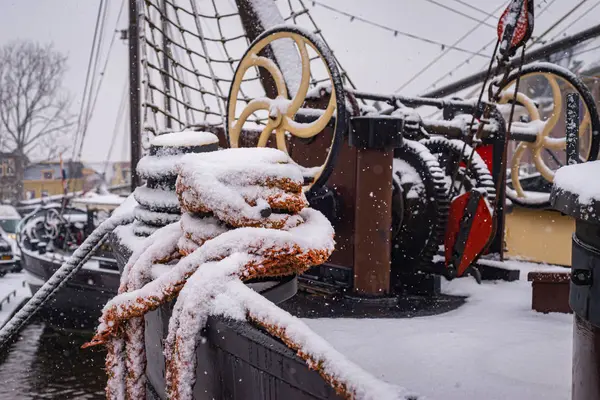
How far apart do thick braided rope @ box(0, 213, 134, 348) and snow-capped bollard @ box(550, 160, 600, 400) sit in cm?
310

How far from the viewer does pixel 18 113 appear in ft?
92.9

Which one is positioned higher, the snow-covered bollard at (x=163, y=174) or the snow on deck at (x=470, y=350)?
the snow-covered bollard at (x=163, y=174)

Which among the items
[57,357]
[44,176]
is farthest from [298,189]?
[44,176]

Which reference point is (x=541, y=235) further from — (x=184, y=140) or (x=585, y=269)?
(x=585, y=269)

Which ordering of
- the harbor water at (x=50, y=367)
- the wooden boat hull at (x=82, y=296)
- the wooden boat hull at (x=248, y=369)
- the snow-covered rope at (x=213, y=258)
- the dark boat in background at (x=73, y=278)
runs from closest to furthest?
the wooden boat hull at (x=248, y=369)
the snow-covered rope at (x=213, y=258)
the harbor water at (x=50, y=367)
the wooden boat hull at (x=82, y=296)
the dark boat in background at (x=73, y=278)

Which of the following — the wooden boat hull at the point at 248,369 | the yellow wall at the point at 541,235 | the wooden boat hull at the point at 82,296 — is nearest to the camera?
the wooden boat hull at the point at 248,369

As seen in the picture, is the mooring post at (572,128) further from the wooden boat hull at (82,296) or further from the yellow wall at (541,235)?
the wooden boat hull at (82,296)

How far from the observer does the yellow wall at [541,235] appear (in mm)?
7930

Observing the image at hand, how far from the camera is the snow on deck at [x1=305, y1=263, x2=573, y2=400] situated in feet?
7.06

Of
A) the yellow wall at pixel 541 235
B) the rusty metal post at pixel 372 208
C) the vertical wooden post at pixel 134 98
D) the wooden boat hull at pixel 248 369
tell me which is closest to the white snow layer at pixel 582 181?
the wooden boat hull at pixel 248 369

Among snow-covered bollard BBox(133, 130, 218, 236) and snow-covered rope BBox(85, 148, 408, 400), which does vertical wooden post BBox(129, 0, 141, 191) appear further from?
snow-covered rope BBox(85, 148, 408, 400)

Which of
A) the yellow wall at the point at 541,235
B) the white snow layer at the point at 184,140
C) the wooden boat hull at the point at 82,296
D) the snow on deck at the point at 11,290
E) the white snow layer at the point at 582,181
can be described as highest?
the white snow layer at the point at 184,140

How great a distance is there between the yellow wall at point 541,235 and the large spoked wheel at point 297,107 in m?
4.69

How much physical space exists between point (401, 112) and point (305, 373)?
10.1 ft
